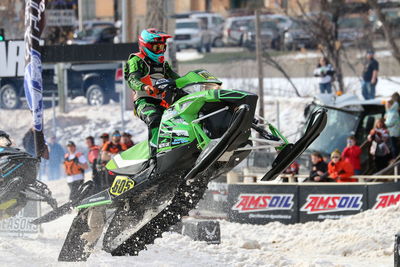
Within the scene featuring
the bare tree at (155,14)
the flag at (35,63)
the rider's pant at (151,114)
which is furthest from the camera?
the bare tree at (155,14)

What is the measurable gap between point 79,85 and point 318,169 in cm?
773

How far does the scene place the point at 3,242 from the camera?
38.7 feet

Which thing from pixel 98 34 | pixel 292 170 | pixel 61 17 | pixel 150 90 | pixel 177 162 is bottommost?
pixel 292 170

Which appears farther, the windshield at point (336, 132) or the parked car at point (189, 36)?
the parked car at point (189, 36)

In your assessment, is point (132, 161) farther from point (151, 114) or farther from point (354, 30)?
point (354, 30)

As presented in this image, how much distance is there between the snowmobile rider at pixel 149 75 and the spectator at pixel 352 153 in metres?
6.70

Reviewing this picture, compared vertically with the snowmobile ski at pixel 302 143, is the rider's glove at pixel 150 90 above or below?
above

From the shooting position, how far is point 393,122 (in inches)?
645

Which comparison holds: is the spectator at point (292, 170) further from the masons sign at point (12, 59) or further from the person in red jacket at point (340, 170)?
the masons sign at point (12, 59)

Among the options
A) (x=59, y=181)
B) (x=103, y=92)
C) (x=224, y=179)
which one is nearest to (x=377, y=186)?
(x=224, y=179)

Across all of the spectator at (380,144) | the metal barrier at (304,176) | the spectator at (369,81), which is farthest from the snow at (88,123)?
the spectator at (380,144)

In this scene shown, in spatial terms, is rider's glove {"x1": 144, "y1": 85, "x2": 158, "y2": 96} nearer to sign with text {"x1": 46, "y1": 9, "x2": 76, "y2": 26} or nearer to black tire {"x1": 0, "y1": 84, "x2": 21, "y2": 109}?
black tire {"x1": 0, "y1": 84, "x2": 21, "y2": 109}

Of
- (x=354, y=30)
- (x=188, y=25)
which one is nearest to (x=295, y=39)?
(x=354, y=30)

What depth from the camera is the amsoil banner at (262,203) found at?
1534 centimetres
